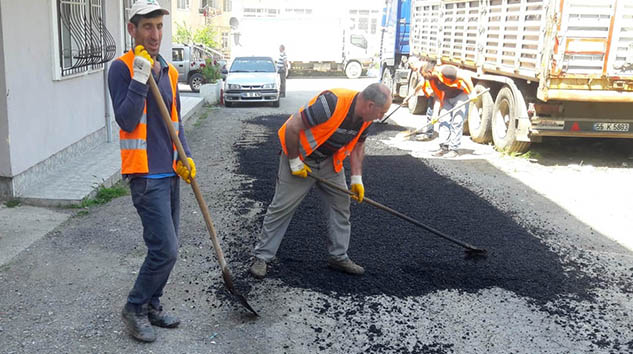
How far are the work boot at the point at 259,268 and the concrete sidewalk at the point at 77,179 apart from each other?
2.66 m

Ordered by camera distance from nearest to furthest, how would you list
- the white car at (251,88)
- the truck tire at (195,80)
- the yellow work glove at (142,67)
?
the yellow work glove at (142,67)
the white car at (251,88)
the truck tire at (195,80)

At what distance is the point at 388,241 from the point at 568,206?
9.56ft

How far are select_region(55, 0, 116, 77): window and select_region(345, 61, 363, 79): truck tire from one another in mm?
21318

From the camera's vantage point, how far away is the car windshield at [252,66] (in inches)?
705

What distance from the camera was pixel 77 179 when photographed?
23.5ft

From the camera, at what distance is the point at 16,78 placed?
6.30 metres

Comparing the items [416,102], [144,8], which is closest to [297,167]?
[144,8]

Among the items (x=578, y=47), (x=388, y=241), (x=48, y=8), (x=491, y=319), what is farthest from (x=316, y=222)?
(x=578, y=47)

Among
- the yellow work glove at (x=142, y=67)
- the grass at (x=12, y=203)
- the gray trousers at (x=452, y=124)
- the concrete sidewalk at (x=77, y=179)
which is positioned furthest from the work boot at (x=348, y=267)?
the gray trousers at (x=452, y=124)

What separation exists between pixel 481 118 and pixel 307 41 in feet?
62.3

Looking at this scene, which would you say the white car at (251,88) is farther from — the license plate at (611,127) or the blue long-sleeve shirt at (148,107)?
the blue long-sleeve shirt at (148,107)

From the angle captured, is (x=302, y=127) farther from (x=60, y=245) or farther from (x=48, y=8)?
(x=48, y=8)

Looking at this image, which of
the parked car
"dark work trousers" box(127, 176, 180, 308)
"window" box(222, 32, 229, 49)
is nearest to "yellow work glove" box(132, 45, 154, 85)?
"dark work trousers" box(127, 176, 180, 308)

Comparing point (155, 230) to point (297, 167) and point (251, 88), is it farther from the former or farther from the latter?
point (251, 88)
